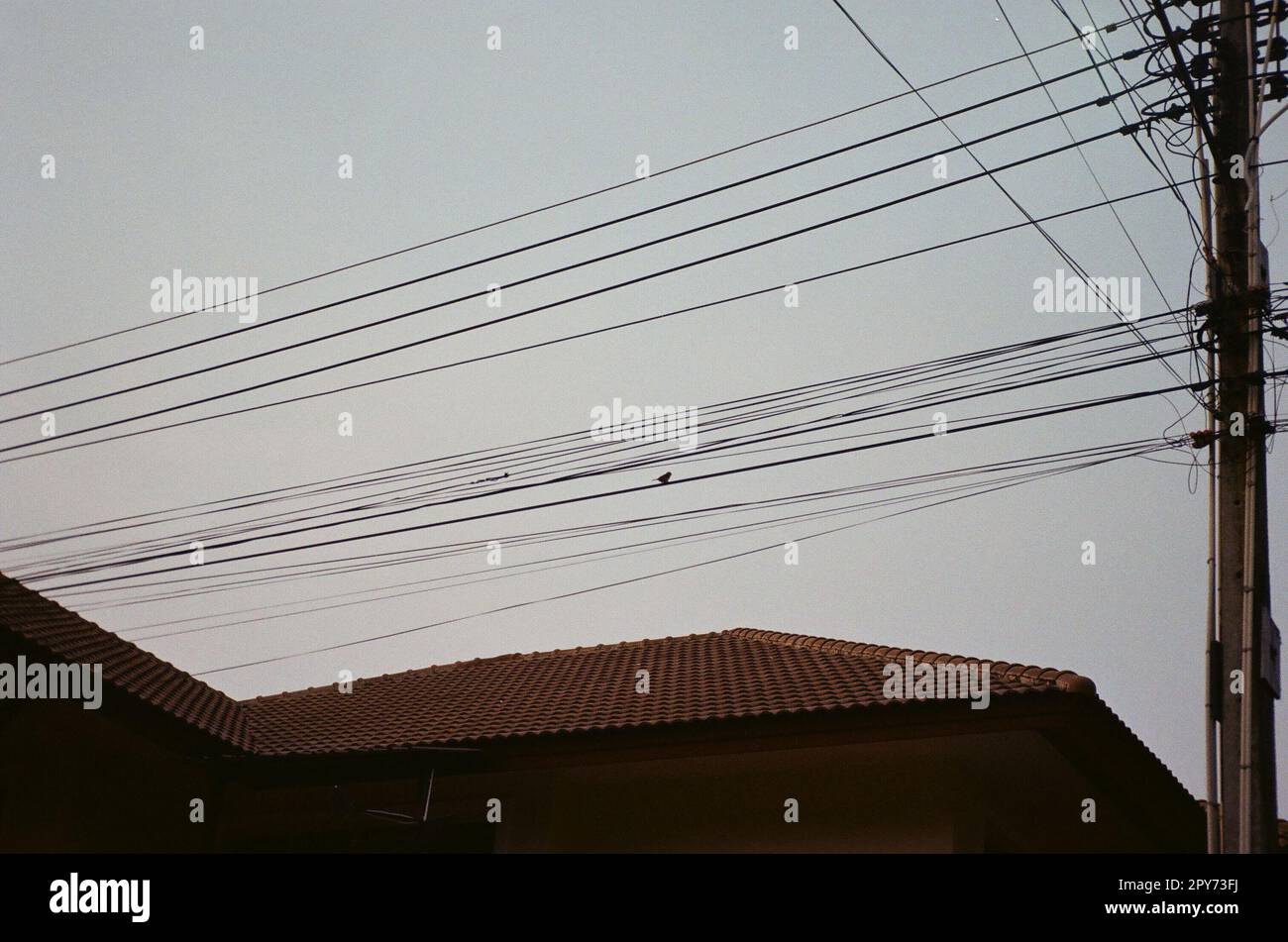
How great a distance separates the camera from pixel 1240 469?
7.05 metres

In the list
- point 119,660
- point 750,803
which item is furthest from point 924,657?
point 119,660

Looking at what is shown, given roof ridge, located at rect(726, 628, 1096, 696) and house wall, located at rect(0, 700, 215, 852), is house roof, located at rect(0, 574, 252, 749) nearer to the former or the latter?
house wall, located at rect(0, 700, 215, 852)

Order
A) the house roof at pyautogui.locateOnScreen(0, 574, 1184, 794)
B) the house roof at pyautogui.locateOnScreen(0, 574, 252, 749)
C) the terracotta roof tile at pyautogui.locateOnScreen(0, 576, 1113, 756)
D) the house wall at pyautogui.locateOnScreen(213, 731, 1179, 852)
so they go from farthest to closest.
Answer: the house roof at pyautogui.locateOnScreen(0, 574, 252, 749) < the terracotta roof tile at pyautogui.locateOnScreen(0, 576, 1113, 756) < the house roof at pyautogui.locateOnScreen(0, 574, 1184, 794) < the house wall at pyautogui.locateOnScreen(213, 731, 1179, 852)

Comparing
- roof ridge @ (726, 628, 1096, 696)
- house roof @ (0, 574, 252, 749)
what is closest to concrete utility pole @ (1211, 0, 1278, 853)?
roof ridge @ (726, 628, 1096, 696)

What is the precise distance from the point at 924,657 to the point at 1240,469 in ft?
11.2

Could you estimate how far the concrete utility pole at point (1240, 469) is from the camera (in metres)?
6.43

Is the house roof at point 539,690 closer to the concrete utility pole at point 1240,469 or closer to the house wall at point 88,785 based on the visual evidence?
the house wall at point 88,785

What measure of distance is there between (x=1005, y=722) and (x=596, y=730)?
9.27ft

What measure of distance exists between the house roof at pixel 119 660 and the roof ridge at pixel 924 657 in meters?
4.86

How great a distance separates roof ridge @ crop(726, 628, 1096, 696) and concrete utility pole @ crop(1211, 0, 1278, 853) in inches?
52.5

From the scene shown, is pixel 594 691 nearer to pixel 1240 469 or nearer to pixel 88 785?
pixel 88 785

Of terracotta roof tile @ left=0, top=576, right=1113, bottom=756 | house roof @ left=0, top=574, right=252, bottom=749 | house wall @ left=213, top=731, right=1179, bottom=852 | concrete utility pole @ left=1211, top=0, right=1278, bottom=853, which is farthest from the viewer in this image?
house roof @ left=0, top=574, right=252, bottom=749

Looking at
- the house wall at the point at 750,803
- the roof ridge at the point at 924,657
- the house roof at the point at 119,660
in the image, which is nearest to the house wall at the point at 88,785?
the house roof at the point at 119,660

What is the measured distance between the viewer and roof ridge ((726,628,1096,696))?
318 inches
